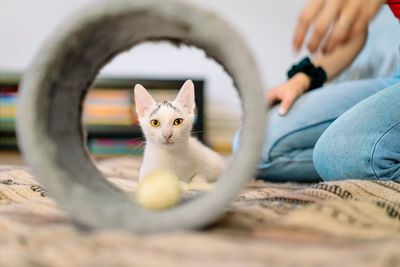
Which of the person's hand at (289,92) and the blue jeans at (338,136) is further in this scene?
the person's hand at (289,92)

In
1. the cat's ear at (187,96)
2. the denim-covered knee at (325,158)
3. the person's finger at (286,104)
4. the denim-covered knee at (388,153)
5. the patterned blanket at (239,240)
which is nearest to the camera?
the patterned blanket at (239,240)

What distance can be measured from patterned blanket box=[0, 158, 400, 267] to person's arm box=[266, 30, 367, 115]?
0.66 m

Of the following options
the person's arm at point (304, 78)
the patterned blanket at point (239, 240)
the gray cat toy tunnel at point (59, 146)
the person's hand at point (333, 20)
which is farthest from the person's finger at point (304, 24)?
the person's arm at point (304, 78)

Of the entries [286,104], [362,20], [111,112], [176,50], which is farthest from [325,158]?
[176,50]

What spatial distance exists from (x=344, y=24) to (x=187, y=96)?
697mm

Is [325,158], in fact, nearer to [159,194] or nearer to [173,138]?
[173,138]

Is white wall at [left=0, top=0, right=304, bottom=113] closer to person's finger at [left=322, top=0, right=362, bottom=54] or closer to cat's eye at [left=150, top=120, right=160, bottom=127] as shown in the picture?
cat's eye at [left=150, top=120, right=160, bottom=127]

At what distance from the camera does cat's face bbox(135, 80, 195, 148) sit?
1.30 m

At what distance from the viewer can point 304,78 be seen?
5.24ft

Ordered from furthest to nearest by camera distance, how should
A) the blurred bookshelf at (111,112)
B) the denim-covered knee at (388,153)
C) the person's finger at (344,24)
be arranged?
the blurred bookshelf at (111,112) → the denim-covered knee at (388,153) → the person's finger at (344,24)

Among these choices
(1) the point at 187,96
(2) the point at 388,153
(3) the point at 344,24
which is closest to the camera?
(3) the point at 344,24

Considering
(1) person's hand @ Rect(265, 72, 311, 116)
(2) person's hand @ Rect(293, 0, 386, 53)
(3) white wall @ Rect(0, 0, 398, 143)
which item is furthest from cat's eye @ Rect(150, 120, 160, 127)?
(3) white wall @ Rect(0, 0, 398, 143)

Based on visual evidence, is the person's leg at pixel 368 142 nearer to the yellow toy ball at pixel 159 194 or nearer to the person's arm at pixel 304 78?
the person's arm at pixel 304 78

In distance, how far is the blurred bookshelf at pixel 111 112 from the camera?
9.12 feet
